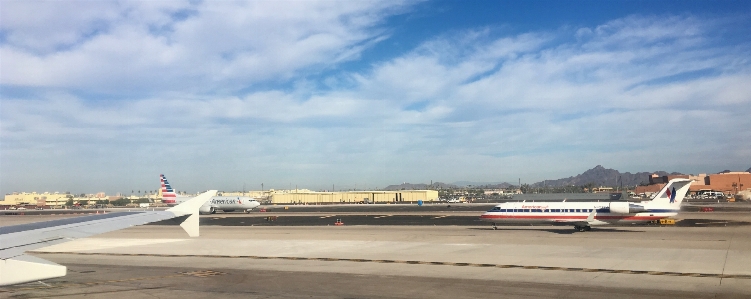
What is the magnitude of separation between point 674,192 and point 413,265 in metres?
28.5

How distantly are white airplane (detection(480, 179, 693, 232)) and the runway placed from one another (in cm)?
132

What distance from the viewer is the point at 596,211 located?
43.8 meters

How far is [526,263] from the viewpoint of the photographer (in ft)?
83.9

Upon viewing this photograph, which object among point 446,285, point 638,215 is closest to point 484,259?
point 446,285

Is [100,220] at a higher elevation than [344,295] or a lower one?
higher

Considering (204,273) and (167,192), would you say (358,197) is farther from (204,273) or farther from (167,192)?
(204,273)

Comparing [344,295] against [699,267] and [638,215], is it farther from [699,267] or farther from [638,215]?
[638,215]

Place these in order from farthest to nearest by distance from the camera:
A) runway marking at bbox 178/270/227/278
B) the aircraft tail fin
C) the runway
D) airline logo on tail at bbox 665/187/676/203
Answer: airline logo on tail at bbox 665/187/676/203
the aircraft tail fin
runway marking at bbox 178/270/227/278
the runway

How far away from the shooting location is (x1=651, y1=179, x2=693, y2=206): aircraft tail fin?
1660 inches

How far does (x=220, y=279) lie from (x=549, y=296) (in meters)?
13.5

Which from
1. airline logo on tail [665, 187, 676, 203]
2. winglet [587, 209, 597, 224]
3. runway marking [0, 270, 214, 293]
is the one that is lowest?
runway marking [0, 270, 214, 293]

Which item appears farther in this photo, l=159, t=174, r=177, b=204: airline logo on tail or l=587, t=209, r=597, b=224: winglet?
l=159, t=174, r=177, b=204: airline logo on tail

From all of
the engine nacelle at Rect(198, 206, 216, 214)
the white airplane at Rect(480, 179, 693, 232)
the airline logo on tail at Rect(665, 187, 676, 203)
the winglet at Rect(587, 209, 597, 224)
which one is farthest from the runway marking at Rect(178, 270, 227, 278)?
the engine nacelle at Rect(198, 206, 216, 214)

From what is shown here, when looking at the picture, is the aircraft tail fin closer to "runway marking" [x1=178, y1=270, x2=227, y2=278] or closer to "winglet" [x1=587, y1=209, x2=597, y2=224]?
"winglet" [x1=587, y1=209, x2=597, y2=224]
